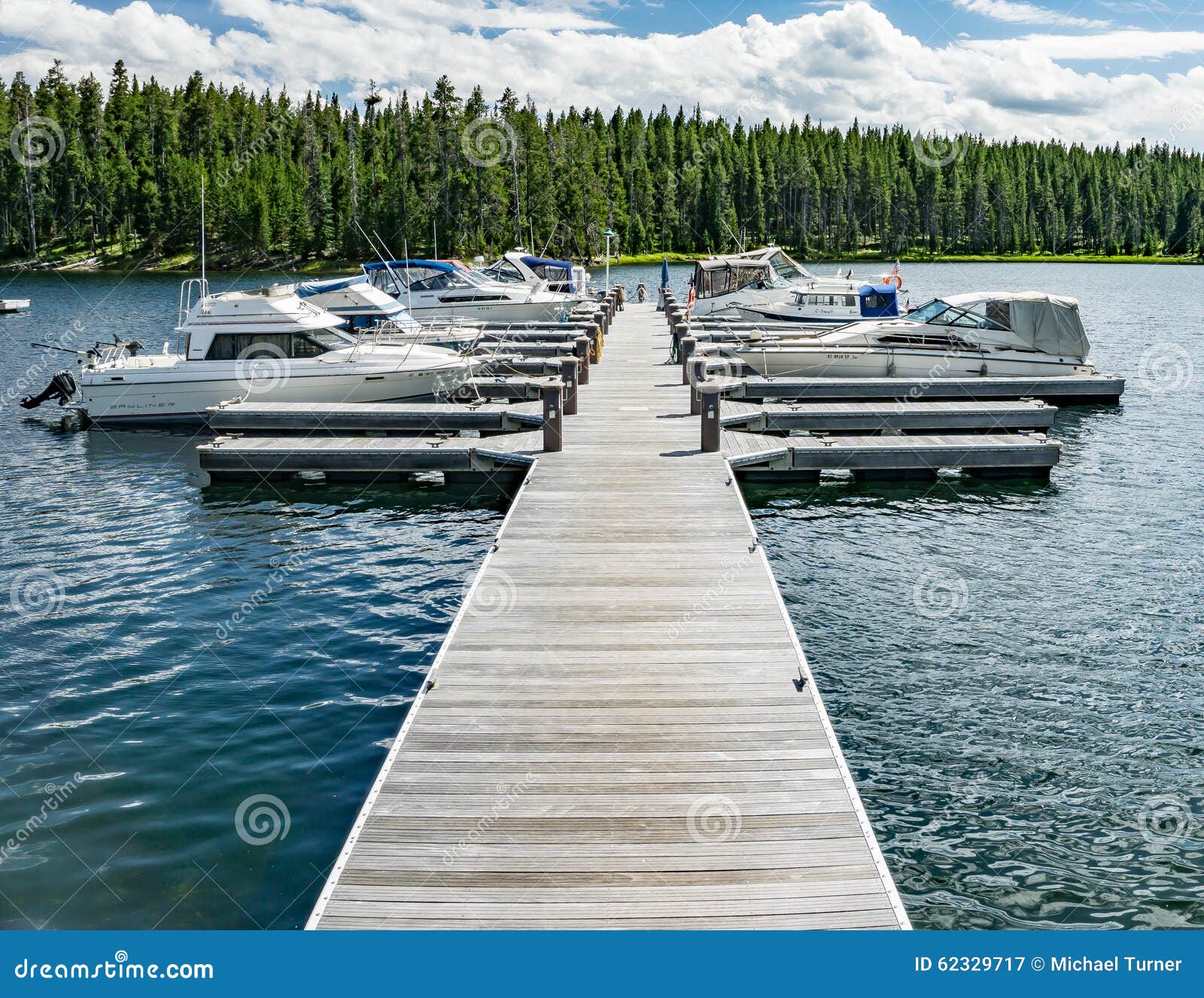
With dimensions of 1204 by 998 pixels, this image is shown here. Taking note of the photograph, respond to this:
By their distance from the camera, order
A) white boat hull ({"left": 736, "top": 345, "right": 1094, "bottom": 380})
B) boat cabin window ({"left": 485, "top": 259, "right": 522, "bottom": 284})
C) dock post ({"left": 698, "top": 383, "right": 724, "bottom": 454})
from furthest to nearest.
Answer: boat cabin window ({"left": 485, "top": 259, "right": 522, "bottom": 284}) → white boat hull ({"left": 736, "top": 345, "right": 1094, "bottom": 380}) → dock post ({"left": 698, "top": 383, "right": 724, "bottom": 454})

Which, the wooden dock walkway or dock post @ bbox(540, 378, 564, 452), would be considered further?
dock post @ bbox(540, 378, 564, 452)

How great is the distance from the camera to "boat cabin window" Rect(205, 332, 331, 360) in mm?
22406

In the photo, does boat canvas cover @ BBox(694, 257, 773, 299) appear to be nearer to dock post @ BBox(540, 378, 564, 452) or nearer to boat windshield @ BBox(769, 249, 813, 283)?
boat windshield @ BBox(769, 249, 813, 283)

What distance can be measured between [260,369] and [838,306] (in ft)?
54.5

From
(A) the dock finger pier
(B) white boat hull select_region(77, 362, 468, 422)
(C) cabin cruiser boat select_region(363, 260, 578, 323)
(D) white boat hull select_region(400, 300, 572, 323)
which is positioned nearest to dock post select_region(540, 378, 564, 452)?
(A) the dock finger pier

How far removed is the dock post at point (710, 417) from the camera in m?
16.5

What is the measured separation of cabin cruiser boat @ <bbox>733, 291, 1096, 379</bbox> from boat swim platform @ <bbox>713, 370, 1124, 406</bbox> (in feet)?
1.51

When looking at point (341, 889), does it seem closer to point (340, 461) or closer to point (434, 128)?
point (340, 461)

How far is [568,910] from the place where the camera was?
18.8 feet

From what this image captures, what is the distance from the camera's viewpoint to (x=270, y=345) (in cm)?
2242

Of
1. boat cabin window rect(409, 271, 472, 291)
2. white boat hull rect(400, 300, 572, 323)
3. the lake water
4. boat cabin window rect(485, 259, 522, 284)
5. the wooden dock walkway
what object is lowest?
the lake water

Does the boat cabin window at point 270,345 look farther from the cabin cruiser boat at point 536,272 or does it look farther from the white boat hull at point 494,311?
the cabin cruiser boat at point 536,272

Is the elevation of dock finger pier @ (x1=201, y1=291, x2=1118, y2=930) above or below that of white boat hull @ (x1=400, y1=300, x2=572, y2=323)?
below

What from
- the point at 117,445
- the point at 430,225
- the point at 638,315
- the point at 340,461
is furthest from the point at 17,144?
the point at 340,461
